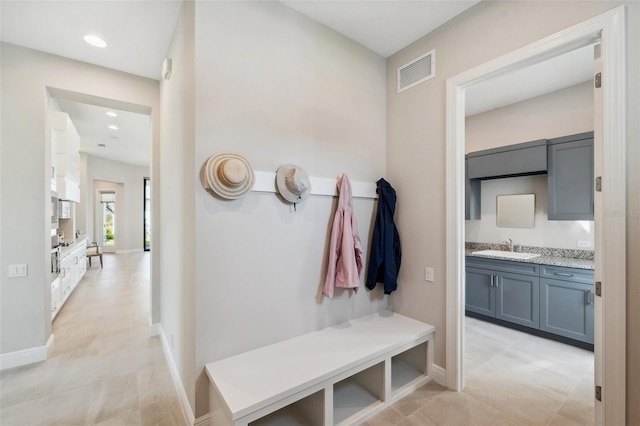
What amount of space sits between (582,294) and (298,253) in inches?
117

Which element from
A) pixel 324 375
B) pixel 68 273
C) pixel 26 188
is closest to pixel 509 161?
pixel 324 375

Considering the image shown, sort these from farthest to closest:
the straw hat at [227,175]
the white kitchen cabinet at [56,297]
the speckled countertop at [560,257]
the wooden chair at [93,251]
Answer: the wooden chair at [93,251]
the white kitchen cabinet at [56,297]
the speckled countertop at [560,257]
the straw hat at [227,175]

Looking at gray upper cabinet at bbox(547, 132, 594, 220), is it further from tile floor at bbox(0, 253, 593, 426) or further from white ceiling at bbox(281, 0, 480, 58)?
white ceiling at bbox(281, 0, 480, 58)

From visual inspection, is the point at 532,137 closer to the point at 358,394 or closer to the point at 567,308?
the point at 567,308

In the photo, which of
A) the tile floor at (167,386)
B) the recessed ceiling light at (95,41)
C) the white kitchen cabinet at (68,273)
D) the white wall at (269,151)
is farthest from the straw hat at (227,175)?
the white kitchen cabinet at (68,273)

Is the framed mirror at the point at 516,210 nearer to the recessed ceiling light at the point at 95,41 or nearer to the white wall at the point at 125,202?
the recessed ceiling light at the point at 95,41

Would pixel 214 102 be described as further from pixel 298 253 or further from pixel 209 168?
pixel 298 253

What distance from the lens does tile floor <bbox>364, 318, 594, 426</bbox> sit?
1.80 meters

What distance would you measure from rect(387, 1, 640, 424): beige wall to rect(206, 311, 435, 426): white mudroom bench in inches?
12.2

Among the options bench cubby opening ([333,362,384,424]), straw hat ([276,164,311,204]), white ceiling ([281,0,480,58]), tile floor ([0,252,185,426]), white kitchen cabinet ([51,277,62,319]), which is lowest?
tile floor ([0,252,185,426])

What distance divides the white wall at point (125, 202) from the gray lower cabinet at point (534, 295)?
986 cm

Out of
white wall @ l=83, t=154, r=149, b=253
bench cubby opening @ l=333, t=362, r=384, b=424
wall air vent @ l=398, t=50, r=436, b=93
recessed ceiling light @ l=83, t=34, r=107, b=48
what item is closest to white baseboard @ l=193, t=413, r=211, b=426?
bench cubby opening @ l=333, t=362, r=384, b=424

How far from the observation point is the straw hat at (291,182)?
1850 mm

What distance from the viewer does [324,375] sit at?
1560 millimetres
